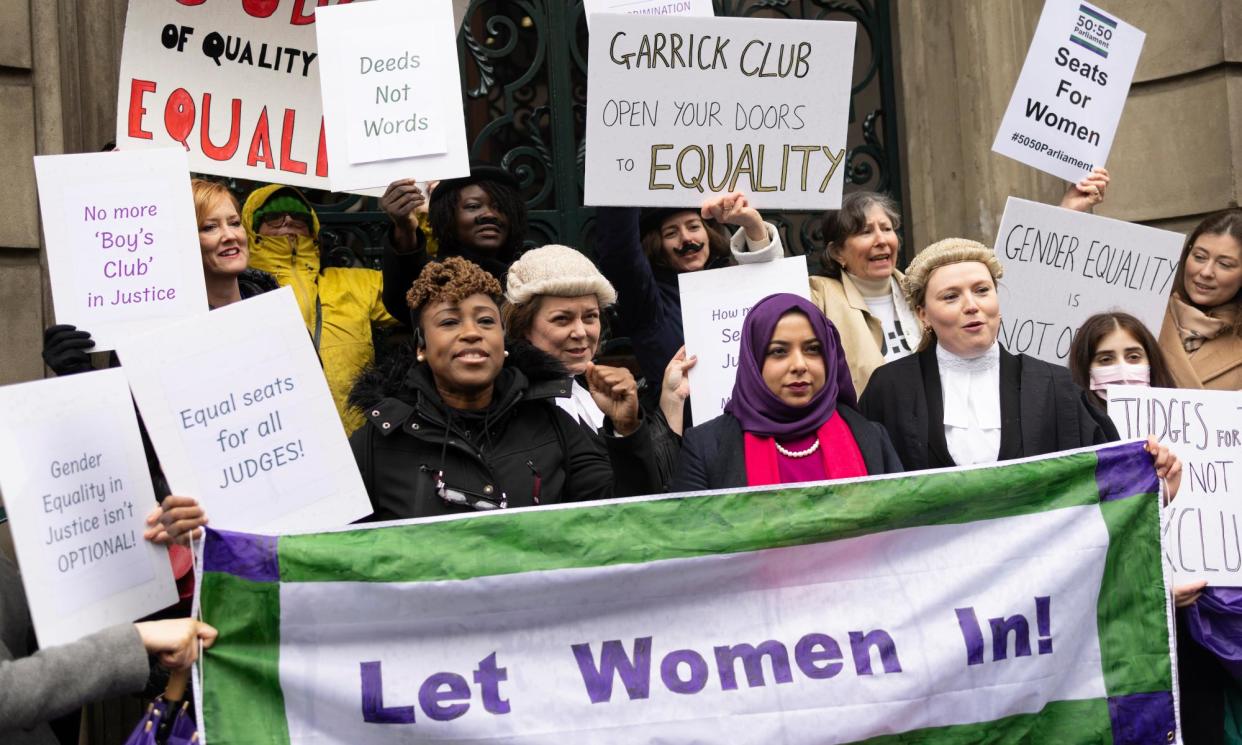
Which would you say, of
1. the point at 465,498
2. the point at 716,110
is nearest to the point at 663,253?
the point at 716,110

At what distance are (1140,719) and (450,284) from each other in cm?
218

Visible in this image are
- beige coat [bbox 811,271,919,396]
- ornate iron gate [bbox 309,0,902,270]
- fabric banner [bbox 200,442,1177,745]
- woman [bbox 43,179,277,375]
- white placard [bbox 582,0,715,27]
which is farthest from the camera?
ornate iron gate [bbox 309,0,902,270]

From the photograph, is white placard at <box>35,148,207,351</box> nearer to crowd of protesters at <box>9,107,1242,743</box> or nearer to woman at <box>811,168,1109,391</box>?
crowd of protesters at <box>9,107,1242,743</box>

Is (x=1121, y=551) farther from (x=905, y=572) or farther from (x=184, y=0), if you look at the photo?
(x=184, y=0)

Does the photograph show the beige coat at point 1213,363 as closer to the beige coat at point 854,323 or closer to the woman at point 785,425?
the beige coat at point 854,323

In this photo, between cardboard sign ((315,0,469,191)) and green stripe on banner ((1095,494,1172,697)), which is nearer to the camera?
green stripe on banner ((1095,494,1172,697))

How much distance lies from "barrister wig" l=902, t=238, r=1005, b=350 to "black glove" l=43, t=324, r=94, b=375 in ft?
8.15

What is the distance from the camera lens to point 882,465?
185 inches

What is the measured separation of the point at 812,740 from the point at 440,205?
8.16 feet

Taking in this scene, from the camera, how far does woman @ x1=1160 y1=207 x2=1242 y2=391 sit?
6.10 m

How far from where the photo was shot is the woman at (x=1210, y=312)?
6102 mm

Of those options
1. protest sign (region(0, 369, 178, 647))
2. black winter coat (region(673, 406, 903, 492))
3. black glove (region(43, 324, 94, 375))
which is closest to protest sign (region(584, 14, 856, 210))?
black winter coat (region(673, 406, 903, 492))

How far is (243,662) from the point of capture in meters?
3.98

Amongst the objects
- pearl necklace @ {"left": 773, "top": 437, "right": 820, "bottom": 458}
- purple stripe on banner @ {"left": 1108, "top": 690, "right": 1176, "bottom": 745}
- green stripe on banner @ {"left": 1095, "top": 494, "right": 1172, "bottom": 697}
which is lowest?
purple stripe on banner @ {"left": 1108, "top": 690, "right": 1176, "bottom": 745}
